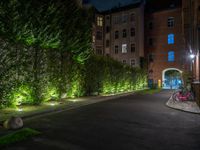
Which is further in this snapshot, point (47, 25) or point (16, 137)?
point (47, 25)

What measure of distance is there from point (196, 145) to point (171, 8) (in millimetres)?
40639

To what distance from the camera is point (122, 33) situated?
142 feet

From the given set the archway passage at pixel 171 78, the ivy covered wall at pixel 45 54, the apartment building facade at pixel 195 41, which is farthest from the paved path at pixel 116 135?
the archway passage at pixel 171 78

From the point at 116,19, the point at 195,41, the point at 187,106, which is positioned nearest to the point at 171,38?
the point at 116,19

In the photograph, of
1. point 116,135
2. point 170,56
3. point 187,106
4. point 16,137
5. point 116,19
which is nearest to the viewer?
point 16,137

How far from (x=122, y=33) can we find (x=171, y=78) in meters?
14.6

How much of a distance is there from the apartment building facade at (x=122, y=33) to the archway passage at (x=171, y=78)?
685 centimetres

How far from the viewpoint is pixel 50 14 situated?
1358 centimetres

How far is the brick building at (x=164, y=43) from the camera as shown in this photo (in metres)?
39.9

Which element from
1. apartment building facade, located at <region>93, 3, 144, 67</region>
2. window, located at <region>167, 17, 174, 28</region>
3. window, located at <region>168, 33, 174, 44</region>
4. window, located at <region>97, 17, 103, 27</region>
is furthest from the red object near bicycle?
window, located at <region>97, 17, 103, 27</region>

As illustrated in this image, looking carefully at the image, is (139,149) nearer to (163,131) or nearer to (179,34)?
(163,131)

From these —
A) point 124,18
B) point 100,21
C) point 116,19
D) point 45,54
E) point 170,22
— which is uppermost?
point 116,19

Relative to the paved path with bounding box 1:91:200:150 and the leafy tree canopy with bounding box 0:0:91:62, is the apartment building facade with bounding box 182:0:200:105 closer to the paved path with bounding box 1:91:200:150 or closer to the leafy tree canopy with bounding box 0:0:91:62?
the paved path with bounding box 1:91:200:150

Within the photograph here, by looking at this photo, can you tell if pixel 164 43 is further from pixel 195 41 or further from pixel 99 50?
pixel 195 41
